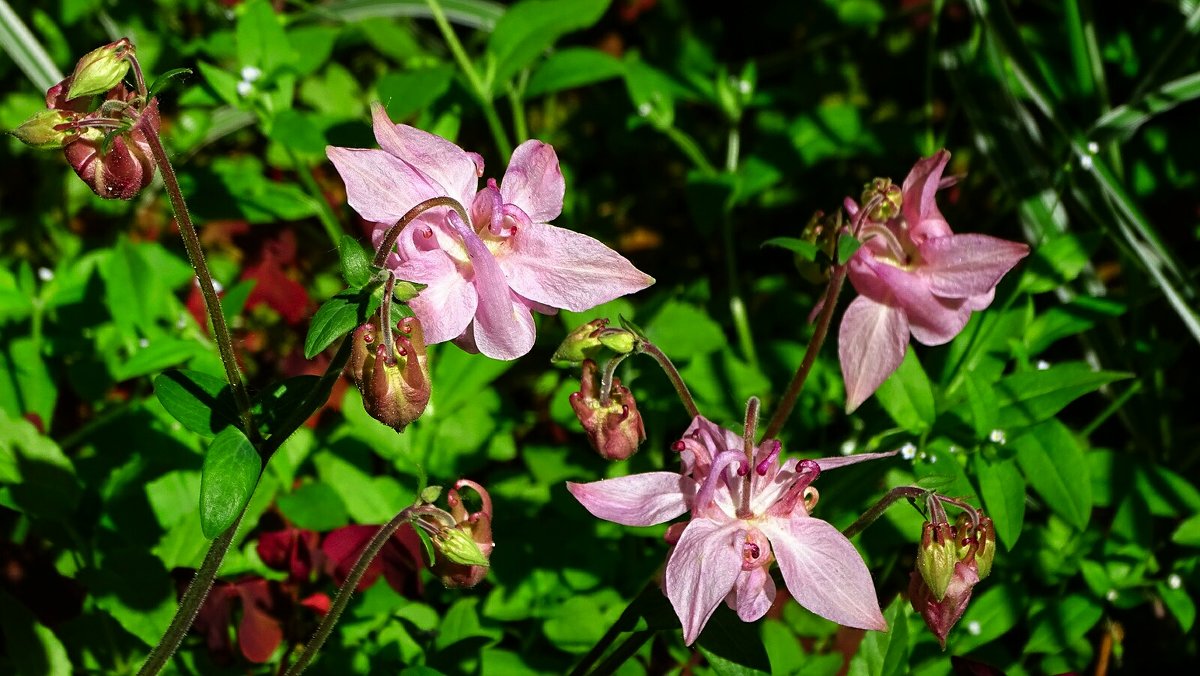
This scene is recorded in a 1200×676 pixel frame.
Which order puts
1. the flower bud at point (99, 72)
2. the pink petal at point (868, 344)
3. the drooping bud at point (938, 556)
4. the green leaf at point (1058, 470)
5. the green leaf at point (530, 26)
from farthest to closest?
1. the green leaf at point (530, 26)
2. the green leaf at point (1058, 470)
3. the pink petal at point (868, 344)
4. the drooping bud at point (938, 556)
5. the flower bud at point (99, 72)

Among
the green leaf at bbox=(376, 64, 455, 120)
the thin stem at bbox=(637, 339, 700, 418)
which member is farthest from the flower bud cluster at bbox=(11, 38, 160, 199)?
the green leaf at bbox=(376, 64, 455, 120)

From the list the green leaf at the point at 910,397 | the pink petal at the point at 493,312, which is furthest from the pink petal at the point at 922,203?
the pink petal at the point at 493,312

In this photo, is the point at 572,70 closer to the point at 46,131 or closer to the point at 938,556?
the point at 46,131

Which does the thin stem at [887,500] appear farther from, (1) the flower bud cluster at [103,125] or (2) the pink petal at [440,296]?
(1) the flower bud cluster at [103,125]

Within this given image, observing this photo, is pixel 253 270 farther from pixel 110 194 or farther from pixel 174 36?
pixel 110 194

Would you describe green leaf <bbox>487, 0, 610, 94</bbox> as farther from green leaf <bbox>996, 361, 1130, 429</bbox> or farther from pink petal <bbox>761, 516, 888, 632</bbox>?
pink petal <bbox>761, 516, 888, 632</bbox>

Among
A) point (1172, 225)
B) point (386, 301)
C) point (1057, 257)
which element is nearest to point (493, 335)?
point (386, 301)

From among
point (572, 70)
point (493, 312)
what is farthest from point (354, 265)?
point (572, 70)
